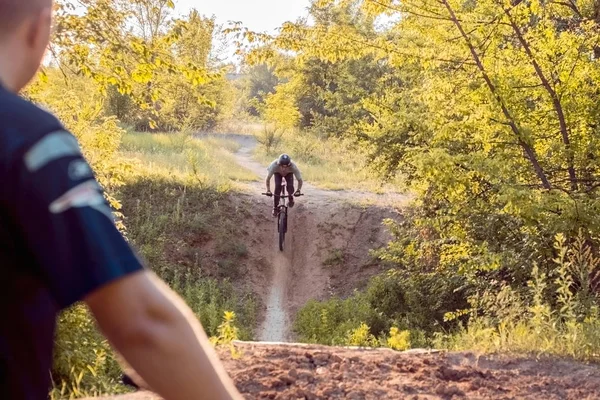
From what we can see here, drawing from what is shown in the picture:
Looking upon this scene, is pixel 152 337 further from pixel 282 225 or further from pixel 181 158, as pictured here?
pixel 181 158

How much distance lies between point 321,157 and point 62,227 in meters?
25.8

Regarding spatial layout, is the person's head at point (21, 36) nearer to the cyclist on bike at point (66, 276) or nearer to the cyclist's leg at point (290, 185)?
the cyclist on bike at point (66, 276)

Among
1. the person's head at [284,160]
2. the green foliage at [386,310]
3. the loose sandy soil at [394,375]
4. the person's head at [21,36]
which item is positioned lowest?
the green foliage at [386,310]

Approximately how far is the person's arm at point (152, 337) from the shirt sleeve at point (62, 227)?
24 mm

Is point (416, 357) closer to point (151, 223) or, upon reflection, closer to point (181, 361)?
point (181, 361)

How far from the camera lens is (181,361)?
87 cm

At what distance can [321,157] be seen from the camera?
2652cm

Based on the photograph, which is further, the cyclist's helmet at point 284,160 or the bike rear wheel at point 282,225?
the bike rear wheel at point 282,225

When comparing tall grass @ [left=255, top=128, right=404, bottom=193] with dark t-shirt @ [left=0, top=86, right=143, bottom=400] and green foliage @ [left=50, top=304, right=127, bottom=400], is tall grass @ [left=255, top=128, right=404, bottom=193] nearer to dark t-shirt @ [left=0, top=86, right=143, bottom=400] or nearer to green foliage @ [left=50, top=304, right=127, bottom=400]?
green foliage @ [left=50, top=304, right=127, bottom=400]

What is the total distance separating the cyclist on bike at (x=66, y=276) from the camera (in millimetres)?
841

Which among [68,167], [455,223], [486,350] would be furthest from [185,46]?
[68,167]

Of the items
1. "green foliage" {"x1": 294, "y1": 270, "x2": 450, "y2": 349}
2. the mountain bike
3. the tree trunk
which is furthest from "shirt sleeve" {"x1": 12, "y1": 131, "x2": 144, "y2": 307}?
the mountain bike

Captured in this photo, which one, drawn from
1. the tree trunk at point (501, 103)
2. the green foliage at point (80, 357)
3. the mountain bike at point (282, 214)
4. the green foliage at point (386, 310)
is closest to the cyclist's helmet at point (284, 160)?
the mountain bike at point (282, 214)

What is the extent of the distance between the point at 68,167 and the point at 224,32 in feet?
24.4
